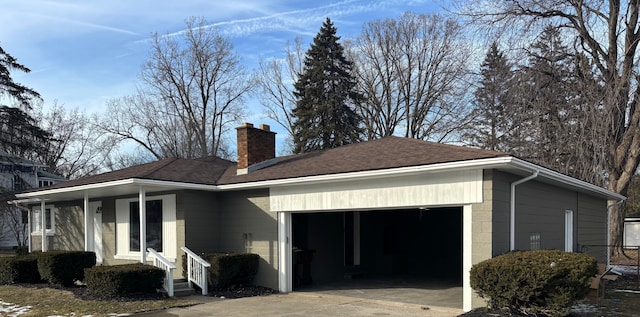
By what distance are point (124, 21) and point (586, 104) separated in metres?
14.5

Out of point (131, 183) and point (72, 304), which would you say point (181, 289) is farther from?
point (131, 183)

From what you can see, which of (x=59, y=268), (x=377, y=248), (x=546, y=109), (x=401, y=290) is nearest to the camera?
(x=401, y=290)

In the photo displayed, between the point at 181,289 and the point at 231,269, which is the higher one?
the point at 231,269

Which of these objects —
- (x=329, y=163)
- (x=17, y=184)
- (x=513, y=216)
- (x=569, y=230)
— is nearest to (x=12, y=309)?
(x=329, y=163)

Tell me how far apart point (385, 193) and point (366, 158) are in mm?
1303

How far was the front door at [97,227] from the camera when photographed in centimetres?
1470

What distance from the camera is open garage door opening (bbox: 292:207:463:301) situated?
12773 millimetres

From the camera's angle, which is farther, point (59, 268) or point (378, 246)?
point (378, 246)

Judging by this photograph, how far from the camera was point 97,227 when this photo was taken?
14828mm

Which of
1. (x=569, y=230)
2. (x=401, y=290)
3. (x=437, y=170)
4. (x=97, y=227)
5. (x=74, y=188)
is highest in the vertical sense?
(x=437, y=170)

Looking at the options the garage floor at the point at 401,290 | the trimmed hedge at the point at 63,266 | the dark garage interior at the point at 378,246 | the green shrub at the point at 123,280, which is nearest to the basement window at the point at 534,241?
the garage floor at the point at 401,290

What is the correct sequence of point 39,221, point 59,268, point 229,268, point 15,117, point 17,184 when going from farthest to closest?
1. point 17,184
2. point 15,117
3. point 39,221
4. point 59,268
5. point 229,268

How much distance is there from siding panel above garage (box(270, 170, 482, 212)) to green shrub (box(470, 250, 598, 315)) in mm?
1485

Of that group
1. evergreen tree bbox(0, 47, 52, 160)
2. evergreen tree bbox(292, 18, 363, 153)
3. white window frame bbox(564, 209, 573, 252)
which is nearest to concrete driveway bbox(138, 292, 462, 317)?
white window frame bbox(564, 209, 573, 252)
